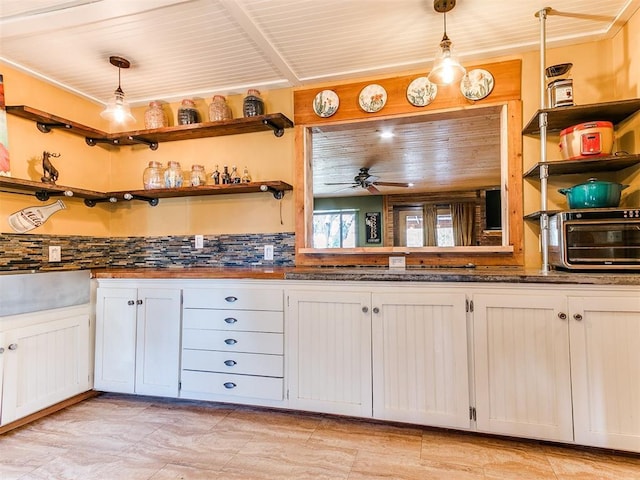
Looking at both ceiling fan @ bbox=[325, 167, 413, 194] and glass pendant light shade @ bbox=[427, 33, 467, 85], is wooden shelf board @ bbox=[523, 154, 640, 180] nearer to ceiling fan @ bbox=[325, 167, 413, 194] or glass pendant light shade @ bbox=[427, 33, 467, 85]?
glass pendant light shade @ bbox=[427, 33, 467, 85]

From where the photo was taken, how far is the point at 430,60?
2.38 meters

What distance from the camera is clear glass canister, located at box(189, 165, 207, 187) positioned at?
9.19 feet

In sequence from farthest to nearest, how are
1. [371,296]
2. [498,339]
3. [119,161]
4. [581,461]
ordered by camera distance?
[119,161], [371,296], [498,339], [581,461]

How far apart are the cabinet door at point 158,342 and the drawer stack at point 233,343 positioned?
2.6 inches

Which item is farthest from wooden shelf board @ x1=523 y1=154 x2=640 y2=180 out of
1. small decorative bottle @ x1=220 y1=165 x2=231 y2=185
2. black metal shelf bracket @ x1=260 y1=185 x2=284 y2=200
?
small decorative bottle @ x1=220 y1=165 x2=231 y2=185

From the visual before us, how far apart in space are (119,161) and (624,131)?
12.2 ft

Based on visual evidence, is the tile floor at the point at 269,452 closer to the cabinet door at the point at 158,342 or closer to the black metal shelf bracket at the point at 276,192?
the cabinet door at the point at 158,342

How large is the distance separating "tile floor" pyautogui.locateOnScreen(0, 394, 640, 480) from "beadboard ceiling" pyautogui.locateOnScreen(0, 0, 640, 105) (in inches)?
90.3

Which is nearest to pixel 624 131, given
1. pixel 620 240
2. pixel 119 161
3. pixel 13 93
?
pixel 620 240

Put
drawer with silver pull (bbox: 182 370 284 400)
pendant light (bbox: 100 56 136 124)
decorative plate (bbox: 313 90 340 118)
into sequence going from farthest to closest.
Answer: decorative plate (bbox: 313 90 340 118)
pendant light (bbox: 100 56 136 124)
drawer with silver pull (bbox: 182 370 284 400)

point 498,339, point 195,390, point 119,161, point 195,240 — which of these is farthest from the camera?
point 119,161

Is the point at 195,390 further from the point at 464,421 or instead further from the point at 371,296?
the point at 464,421

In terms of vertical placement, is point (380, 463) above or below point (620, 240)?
below

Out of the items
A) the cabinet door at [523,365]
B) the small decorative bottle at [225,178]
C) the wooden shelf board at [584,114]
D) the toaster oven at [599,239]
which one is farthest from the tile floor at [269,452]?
the wooden shelf board at [584,114]
